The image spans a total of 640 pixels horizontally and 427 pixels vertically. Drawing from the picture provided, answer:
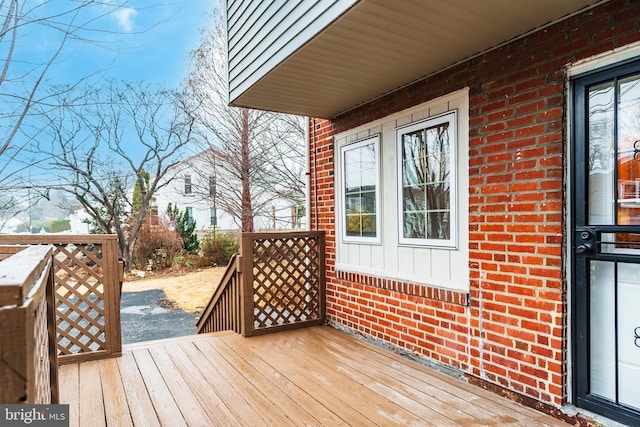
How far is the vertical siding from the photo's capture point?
2.33m

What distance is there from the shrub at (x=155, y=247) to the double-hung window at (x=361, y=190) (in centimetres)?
972

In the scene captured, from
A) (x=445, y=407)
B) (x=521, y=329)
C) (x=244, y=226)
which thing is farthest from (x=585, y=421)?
(x=244, y=226)

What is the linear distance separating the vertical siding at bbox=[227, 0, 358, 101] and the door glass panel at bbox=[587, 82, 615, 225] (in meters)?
1.52

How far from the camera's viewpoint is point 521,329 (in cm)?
252

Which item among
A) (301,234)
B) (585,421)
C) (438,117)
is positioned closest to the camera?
(585,421)

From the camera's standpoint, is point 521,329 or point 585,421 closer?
point 585,421

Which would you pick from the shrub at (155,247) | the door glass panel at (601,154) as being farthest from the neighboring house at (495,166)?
the shrub at (155,247)

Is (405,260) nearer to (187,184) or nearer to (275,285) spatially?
(275,285)

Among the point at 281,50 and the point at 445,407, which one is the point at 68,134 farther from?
the point at 445,407

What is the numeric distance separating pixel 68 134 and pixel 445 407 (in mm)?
12421

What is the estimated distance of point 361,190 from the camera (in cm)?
410

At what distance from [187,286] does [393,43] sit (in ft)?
32.0

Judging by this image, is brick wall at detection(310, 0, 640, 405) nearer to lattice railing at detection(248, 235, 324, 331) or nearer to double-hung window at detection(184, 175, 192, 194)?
lattice railing at detection(248, 235, 324, 331)

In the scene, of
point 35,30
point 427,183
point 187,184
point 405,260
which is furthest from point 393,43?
point 187,184
